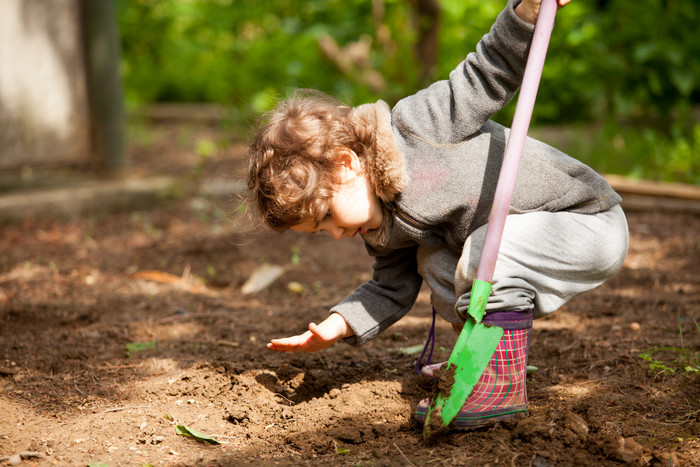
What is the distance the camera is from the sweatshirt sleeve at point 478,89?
1.87 metres

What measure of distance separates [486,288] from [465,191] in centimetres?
29

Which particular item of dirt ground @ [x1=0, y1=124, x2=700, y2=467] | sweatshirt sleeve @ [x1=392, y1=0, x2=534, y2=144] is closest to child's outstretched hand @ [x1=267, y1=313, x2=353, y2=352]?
dirt ground @ [x1=0, y1=124, x2=700, y2=467]

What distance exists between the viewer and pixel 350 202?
1908 millimetres

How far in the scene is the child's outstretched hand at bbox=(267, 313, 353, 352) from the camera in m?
2.00

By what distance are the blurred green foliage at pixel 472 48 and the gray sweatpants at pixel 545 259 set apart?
2.48 m

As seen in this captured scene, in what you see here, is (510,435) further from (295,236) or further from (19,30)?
(19,30)

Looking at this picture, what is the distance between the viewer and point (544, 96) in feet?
20.8

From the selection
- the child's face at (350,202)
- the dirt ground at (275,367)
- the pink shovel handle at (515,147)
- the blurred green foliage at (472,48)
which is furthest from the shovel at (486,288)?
the blurred green foliage at (472,48)

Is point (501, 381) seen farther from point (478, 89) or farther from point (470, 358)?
point (478, 89)

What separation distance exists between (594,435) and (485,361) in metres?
0.31

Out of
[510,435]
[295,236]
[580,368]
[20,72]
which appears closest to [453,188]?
[510,435]

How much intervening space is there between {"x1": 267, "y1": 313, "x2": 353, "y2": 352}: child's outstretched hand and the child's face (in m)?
0.29

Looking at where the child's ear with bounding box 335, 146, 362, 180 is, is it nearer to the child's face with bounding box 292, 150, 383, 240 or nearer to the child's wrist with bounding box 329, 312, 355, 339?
the child's face with bounding box 292, 150, 383, 240

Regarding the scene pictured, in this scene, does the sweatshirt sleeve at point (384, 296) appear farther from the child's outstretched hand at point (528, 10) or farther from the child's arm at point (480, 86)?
the child's outstretched hand at point (528, 10)
